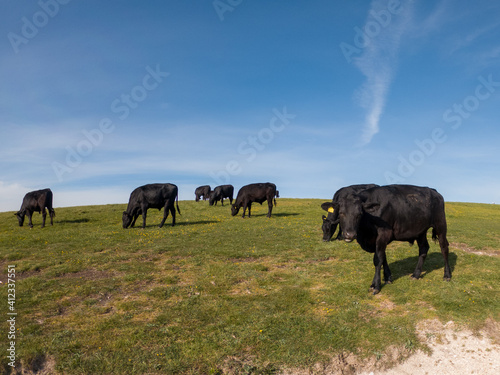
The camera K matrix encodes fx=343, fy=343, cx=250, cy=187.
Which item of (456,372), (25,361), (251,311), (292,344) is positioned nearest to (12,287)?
(25,361)

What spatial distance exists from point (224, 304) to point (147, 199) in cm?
1661

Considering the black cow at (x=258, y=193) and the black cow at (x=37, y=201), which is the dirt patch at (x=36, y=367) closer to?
the black cow at (x=37, y=201)

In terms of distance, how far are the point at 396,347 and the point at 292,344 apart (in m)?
2.29

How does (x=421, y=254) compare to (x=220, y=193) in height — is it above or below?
below

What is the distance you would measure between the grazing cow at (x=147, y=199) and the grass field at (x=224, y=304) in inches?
291

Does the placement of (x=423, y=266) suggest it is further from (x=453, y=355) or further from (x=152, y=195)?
(x=152, y=195)

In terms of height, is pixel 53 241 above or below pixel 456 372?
above

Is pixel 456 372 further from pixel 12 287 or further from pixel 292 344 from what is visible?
pixel 12 287

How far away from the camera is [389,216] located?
10.3m

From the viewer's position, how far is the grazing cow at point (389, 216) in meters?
9.73

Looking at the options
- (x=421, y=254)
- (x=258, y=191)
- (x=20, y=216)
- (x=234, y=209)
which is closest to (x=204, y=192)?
(x=234, y=209)

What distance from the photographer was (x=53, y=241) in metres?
19.2

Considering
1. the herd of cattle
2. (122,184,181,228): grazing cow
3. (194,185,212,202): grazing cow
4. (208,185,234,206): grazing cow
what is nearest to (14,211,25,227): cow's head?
(122,184,181,228): grazing cow

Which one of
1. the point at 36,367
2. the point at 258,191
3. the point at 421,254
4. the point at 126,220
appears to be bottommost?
the point at 36,367
